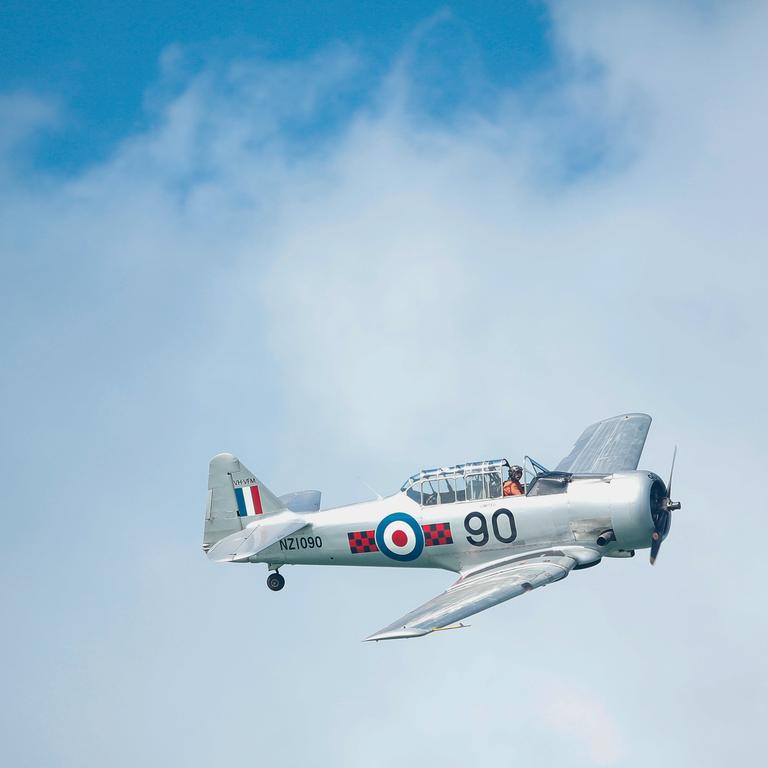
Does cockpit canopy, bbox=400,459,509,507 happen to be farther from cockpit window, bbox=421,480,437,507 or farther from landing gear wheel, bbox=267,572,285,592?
landing gear wheel, bbox=267,572,285,592

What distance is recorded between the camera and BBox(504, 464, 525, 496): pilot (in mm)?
26438

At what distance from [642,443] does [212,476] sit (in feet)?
33.8

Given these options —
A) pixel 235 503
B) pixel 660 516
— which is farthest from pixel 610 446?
pixel 235 503

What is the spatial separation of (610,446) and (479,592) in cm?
791

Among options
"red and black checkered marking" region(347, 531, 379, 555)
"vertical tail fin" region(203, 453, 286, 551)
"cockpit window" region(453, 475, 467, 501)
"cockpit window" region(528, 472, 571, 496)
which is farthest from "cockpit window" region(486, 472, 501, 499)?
"vertical tail fin" region(203, 453, 286, 551)

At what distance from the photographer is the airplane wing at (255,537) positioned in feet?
91.0

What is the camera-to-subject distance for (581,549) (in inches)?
1005

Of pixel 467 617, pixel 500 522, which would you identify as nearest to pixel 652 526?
pixel 500 522

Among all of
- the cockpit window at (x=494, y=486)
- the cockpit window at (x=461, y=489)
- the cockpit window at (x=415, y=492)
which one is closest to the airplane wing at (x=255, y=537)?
the cockpit window at (x=415, y=492)

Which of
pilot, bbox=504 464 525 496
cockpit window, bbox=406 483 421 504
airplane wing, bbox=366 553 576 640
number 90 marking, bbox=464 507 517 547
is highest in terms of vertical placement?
cockpit window, bbox=406 483 421 504

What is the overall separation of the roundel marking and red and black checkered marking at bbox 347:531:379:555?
12cm

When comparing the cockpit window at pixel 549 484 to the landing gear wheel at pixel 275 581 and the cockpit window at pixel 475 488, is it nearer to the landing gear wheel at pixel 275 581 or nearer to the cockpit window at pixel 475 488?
the cockpit window at pixel 475 488

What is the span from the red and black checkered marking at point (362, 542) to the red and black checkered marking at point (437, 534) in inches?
46.2

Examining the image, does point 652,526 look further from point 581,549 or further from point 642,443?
point 642,443
